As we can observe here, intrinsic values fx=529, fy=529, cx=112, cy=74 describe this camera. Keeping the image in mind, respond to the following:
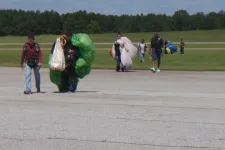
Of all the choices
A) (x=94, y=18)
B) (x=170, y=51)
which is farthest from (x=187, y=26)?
(x=170, y=51)

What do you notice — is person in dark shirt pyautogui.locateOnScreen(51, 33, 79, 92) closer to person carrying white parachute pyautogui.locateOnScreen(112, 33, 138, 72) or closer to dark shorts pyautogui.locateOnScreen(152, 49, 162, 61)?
person carrying white parachute pyautogui.locateOnScreen(112, 33, 138, 72)

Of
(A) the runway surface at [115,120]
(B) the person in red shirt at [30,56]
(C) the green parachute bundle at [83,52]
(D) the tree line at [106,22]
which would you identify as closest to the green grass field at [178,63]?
(A) the runway surface at [115,120]

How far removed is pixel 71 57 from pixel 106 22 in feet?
517

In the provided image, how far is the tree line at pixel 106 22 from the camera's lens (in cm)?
14712

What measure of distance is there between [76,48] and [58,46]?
0.49 meters

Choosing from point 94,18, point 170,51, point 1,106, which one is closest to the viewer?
point 1,106

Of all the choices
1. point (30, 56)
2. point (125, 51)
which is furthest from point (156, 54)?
point (30, 56)

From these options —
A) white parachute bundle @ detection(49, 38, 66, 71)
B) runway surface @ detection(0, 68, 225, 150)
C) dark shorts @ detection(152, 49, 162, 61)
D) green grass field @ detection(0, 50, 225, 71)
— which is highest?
white parachute bundle @ detection(49, 38, 66, 71)

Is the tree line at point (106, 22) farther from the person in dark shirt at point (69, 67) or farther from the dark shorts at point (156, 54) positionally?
the person in dark shirt at point (69, 67)

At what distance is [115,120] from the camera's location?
29.6 ft

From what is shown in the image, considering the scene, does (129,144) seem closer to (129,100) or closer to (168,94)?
(129,100)

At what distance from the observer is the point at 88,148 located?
277 inches

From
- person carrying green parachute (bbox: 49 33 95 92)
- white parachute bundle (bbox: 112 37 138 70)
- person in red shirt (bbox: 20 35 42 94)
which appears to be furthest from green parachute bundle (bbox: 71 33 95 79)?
white parachute bundle (bbox: 112 37 138 70)

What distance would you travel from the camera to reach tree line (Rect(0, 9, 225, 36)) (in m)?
147
